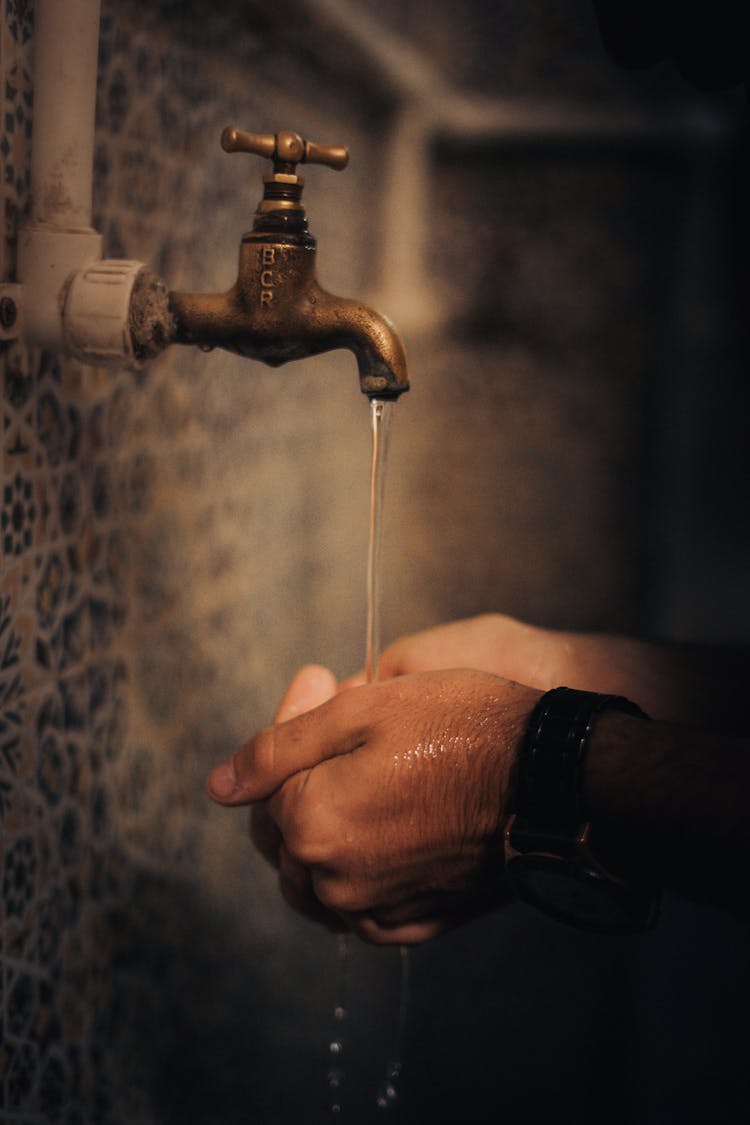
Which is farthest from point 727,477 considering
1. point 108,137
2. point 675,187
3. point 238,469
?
point 108,137

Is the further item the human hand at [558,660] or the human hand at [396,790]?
the human hand at [558,660]

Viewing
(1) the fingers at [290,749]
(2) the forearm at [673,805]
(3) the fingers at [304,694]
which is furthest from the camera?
(3) the fingers at [304,694]

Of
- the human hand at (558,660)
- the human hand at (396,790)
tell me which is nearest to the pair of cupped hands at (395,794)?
the human hand at (396,790)

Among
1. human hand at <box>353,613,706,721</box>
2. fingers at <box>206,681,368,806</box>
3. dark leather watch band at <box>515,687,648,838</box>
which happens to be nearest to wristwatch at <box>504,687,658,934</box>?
dark leather watch band at <box>515,687,648,838</box>

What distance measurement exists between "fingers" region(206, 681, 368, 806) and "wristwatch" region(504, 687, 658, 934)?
0.11 metres

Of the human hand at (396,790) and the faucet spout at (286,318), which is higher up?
the faucet spout at (286,318)

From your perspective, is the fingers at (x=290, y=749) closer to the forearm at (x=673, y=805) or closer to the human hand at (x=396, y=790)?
the human hand at (x=396, y=790)

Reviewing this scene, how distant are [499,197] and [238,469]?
521 millimetres

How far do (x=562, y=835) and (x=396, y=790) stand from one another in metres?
0.10

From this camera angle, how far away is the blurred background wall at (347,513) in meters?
0.70

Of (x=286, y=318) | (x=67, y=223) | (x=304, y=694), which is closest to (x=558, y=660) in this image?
(x=304, y=694)

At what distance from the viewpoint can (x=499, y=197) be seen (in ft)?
4.08

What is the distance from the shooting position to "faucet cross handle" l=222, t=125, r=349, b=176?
553mm

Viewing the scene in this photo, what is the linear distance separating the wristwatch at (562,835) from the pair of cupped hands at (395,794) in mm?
20
